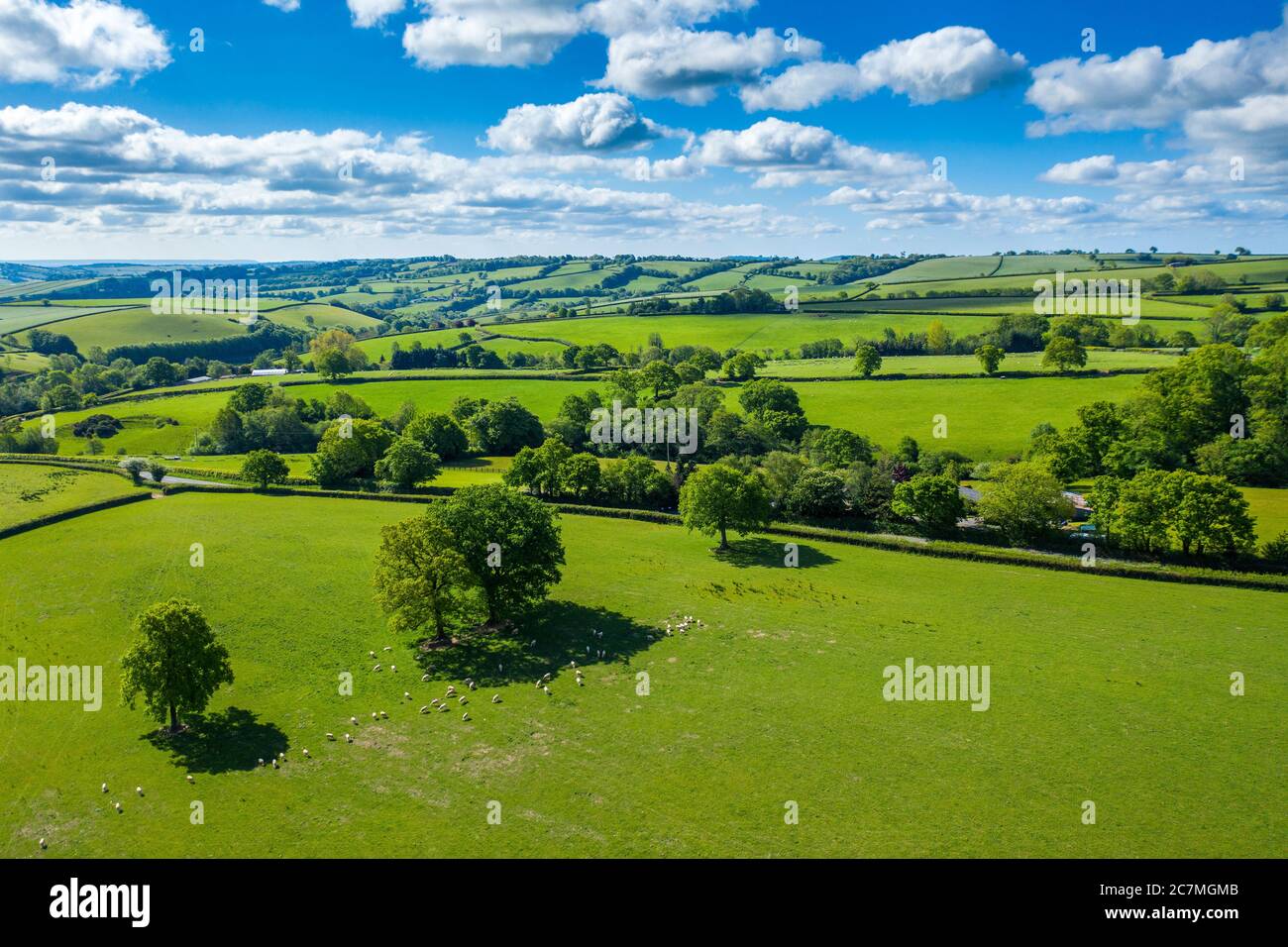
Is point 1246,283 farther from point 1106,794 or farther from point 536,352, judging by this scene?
point 1106,794

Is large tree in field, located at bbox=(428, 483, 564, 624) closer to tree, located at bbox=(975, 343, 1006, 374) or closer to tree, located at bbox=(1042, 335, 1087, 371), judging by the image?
tree, located at bbox=(975, 343, 1006, 374)

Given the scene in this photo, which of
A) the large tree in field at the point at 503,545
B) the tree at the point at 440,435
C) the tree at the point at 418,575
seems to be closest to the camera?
the tree at the point at 418,575

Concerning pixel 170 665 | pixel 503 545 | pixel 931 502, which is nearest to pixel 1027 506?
pixel 931 502

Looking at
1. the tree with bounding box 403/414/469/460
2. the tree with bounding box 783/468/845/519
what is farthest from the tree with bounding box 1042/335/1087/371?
the tree with bounding box 403/414/469/460

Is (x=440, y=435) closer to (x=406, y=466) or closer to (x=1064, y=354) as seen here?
(x=406, y=466)

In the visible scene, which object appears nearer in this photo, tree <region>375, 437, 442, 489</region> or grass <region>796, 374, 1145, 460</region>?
tree <region>375, 437, 442, 489</region>

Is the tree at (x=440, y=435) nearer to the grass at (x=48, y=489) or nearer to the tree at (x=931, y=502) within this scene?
the grass at (x=48, y=489)

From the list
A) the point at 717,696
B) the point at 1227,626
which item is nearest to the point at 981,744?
the point at 717,696

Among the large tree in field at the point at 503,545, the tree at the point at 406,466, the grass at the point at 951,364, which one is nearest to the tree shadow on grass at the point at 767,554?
the large tree in field at the point at 503,545
